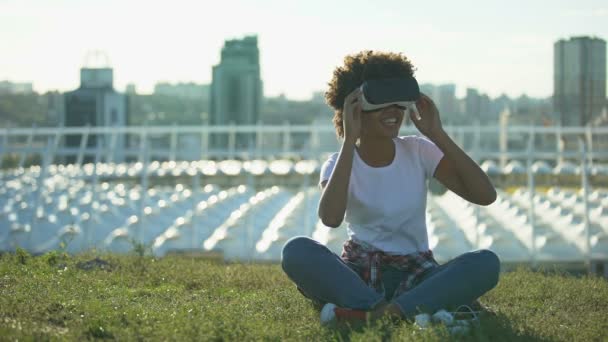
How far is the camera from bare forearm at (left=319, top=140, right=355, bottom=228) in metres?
4.91

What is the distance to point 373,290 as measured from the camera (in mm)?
4914

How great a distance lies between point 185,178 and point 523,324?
23906 mm

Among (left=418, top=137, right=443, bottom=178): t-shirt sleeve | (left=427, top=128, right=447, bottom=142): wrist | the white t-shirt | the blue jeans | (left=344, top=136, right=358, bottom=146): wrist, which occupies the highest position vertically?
(left=427, top=128, right=447, bottom=142): wrist

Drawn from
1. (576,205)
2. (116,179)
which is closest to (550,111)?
(116,179)

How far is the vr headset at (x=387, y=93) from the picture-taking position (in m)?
5.11

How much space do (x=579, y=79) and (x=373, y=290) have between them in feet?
106

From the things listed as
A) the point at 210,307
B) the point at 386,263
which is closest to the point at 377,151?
the point at 386,263

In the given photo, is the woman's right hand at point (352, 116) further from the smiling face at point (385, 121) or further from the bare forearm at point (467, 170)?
the bare forearm at point (467, 170)

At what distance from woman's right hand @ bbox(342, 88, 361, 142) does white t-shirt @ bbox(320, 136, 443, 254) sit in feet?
0.68

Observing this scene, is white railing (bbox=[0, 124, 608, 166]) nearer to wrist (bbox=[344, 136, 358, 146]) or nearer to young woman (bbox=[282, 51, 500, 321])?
young woman (bbox=[282, 51, 500, 321])

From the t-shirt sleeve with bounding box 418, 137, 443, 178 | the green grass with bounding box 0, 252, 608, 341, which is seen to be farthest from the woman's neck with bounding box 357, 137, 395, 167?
the green grass with bounding box 0, 252, 608, 341

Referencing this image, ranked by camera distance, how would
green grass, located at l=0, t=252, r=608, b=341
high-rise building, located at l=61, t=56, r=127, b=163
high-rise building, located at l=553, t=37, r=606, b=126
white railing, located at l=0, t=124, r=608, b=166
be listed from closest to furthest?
green grass, located at l=0, t=252, r=608, b=341, white railing, located at l=0, t=124, r=608, b=166, high-rise building, located at l=553, t=37, r=606, b=126, high-rise building, located at l=61, t=56, r=127, b=163

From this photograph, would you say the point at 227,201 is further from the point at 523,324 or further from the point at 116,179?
the point at 523,324

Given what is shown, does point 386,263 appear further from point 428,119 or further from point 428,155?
point 428,119
